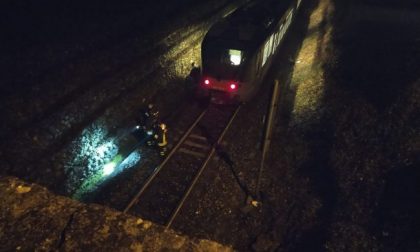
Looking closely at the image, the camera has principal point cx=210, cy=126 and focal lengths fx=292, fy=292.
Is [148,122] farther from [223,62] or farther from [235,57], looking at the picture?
[235,57]

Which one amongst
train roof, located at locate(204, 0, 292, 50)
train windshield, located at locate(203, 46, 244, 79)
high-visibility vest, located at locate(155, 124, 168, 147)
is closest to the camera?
high-visibility vest, located at locate(155, 124, 168, 147)

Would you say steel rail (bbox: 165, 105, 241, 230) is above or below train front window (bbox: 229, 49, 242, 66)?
below

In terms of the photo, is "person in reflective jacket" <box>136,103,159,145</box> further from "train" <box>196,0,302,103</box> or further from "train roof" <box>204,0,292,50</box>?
"train roof" <box>204,0,292,50</box>

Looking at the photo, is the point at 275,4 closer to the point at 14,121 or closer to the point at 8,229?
the point at 14,121

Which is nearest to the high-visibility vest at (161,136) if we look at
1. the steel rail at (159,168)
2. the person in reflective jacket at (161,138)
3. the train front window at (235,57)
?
the person in reflective jacket at (161,138)

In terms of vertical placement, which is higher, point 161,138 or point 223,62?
point 223,62

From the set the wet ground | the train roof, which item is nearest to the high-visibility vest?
the wet ground

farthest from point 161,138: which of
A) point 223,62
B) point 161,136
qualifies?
point 223,62
